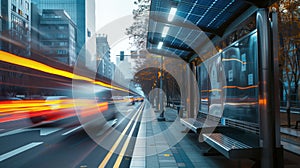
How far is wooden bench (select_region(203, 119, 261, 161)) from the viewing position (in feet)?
16.1

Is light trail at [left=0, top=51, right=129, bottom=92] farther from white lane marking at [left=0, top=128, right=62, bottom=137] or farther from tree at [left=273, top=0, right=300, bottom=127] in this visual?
tree at [left=273, top=0, right=300, bottom=127]

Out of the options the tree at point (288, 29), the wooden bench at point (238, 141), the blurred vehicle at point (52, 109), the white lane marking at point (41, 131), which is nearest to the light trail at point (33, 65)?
the blurred vehicle at point (52, 109)

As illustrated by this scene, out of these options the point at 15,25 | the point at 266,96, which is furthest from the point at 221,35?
the point at 15,25

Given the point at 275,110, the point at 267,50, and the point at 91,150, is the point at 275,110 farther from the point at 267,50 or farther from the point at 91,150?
the point at 91,150

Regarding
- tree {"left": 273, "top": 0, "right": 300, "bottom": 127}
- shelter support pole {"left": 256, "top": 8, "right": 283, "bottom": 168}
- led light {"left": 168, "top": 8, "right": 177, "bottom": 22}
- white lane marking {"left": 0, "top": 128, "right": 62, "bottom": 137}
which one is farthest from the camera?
white lane marking {"left": 0, "top": 128, "right": 62, "bottom": 137}

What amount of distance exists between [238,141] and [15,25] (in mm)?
41736

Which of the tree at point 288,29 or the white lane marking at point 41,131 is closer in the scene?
the tree at point 288,29

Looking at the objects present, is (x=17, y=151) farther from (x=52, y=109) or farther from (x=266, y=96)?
(x=266, y=96)

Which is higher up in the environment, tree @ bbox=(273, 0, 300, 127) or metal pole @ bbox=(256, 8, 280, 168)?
tree @ bbox=(273, 0, 300, 127)

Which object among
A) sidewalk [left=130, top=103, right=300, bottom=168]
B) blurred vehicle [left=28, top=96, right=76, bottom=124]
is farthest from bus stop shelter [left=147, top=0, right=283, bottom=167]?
blurred vehicle [left=28, top=96, right=76, bottom=124]

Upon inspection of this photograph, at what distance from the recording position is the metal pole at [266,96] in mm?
4750

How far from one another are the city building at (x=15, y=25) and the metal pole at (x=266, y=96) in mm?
7739

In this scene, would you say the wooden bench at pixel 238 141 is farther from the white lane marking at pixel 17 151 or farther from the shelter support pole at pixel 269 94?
the white lane marking at pixel 17 151

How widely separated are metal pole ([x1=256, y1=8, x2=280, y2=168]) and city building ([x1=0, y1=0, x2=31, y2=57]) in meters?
7.74
